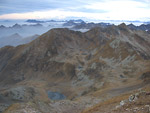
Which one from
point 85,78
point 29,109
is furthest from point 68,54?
point 29,109

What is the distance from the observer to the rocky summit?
5472 cm

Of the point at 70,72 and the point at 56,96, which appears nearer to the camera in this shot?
the point at 56,96

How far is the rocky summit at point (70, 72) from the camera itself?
180 feet

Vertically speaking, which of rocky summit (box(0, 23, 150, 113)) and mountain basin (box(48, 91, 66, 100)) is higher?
rocky summit (box(0, 23, 150, 113))

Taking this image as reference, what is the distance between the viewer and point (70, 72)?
390 ft

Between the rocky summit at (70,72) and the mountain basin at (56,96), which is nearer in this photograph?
the rocky summit at (70,72)

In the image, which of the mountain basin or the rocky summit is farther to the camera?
the mountain basin

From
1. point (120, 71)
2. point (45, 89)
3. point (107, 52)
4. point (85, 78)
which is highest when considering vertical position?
point (107, 52)

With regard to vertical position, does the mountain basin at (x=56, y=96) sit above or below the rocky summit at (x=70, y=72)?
below

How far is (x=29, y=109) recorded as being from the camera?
38250mm

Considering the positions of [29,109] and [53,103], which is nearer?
[29,109]

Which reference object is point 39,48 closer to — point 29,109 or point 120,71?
point 120,71

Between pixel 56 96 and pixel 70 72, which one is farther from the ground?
pixel 70 72

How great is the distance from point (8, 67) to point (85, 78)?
77.0 metres
